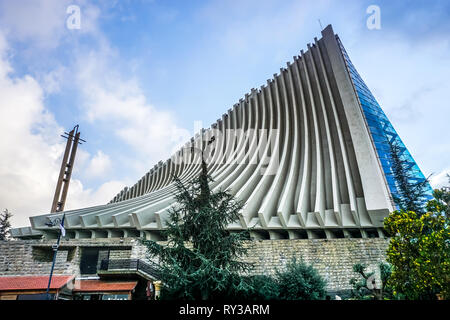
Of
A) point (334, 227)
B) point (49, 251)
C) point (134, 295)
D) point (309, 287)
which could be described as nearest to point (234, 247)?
point (309, 287)

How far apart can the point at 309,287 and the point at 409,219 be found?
333 cm

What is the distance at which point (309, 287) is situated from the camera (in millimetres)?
8312

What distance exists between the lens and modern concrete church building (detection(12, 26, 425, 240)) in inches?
531

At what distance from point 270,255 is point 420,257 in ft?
23.1

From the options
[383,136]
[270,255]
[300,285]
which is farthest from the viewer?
[383,136]

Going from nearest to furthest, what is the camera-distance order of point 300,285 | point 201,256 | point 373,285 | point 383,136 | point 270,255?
point 201,256, point 373,285, point 300,285, point 270,255, point 383,136

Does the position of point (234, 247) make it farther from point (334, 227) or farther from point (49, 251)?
point (49, 251)

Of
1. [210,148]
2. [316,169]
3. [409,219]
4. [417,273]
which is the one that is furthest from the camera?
[210,148]

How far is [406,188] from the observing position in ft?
50.4

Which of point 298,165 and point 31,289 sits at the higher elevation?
point 298,165

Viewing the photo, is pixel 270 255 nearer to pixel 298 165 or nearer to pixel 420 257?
pixel 298 165

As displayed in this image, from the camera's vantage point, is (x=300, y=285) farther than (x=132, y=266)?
No

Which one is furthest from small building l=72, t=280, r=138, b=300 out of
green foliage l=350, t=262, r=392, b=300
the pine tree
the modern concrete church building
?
green foliage l=350, t=262, r=392, b=300

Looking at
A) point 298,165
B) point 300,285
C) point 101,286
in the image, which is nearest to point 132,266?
point 101,286
